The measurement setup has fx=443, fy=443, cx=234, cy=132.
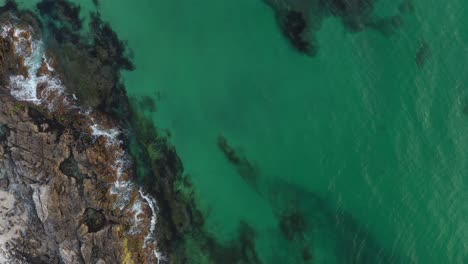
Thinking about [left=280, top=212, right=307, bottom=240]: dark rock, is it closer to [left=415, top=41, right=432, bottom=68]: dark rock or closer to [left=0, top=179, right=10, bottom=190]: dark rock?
[left=415, top=41, right=432, bottom=68]: dark rock

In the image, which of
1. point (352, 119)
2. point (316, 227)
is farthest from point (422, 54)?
point (316, 227)

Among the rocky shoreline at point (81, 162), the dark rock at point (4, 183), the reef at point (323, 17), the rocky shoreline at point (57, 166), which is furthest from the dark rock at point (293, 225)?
the dark rock at point (4, 183)

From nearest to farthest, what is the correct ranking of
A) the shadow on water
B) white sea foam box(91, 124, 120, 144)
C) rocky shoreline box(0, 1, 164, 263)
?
the shadow on water < rocky shoreline box(0, 1, 164, 263) < white sea foam box(91, 124, 120, 144)

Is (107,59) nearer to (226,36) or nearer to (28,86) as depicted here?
(28,86)

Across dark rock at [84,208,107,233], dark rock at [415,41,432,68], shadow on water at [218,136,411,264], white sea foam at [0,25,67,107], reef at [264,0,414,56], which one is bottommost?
shadow on water at [218,136,411,264]

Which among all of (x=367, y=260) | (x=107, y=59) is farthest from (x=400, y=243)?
(x=107, y=59)

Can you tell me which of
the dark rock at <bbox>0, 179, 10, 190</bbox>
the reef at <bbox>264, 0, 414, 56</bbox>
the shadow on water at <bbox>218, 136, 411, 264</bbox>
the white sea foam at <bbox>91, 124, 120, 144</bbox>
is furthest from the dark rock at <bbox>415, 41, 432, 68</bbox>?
the dark rock at <bbox>0, 179, 10, 190</bbox>

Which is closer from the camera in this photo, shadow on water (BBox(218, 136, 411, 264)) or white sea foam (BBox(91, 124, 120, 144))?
shadow on water (BBox(218, 136, 411, 264))

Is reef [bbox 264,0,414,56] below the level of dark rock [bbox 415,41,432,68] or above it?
above

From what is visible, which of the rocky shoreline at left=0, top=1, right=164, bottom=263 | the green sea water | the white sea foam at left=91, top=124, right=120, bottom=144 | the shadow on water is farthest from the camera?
the white sea foam at left=91, top=124, right=120, bottom=144
